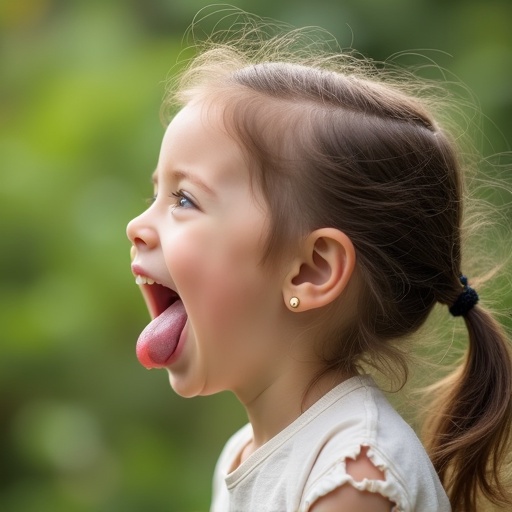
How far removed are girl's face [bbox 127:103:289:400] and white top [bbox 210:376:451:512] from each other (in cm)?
9

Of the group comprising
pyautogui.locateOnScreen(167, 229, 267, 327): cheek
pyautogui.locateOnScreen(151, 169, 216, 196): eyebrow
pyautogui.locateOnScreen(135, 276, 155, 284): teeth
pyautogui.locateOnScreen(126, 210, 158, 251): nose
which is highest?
pyautogui.locateOnScreen(151, 169, 216, 196): eyebrow

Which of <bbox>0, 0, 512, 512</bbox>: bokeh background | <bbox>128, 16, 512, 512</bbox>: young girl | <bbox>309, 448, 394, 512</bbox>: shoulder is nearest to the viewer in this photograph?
<bbox>309, 448, 394, 512</bbox>: shoulder

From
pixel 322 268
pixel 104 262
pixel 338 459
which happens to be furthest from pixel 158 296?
pixel 104 262

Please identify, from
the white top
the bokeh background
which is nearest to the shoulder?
the white top

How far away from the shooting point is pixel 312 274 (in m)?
1.24

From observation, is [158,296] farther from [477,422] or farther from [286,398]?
[477,422]

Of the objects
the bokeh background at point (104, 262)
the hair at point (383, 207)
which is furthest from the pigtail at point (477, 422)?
the bokeh background at point (104, 262)

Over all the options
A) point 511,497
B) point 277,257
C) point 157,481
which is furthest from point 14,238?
point 511,497

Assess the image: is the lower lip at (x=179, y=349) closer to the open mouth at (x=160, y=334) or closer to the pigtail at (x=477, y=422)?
the open mouth at (x=160, y=334)

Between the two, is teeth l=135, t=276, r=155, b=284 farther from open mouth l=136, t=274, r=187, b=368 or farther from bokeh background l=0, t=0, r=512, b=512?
bokeh background l=0, t=0, r=512, b=512

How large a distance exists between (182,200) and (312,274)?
20 cm

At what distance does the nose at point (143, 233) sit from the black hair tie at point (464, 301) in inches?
16.2

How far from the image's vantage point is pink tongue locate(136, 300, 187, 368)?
4.16 ft

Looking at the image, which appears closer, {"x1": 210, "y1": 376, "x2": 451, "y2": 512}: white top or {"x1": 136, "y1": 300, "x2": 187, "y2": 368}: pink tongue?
{"x1": 210, "y1": 376, "x2": 451, "y2": 512}: white top
